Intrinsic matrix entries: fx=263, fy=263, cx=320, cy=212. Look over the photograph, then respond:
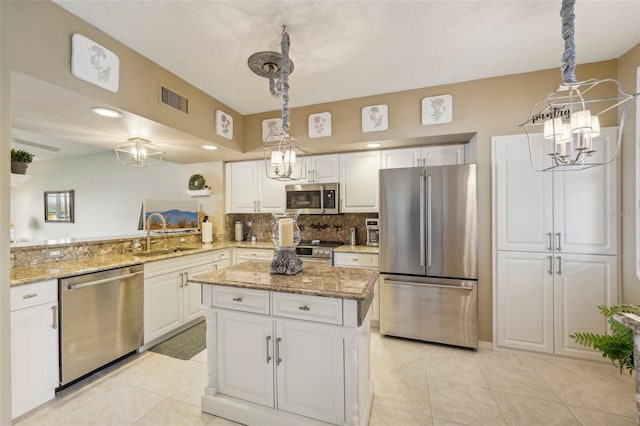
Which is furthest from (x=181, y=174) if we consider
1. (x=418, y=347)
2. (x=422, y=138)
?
(x=418, y=347)

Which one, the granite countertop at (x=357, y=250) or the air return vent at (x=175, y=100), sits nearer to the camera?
the air return vent at (x=175, y=100)

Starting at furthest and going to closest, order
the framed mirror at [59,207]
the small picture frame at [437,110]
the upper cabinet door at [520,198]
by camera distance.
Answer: the framed mirror at [59,207] < the small picture frame at [437,110] < the upper cabinet door at [520,198]

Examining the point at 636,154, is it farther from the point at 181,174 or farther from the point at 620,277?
the point at 181,174

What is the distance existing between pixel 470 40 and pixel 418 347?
2.87 metres

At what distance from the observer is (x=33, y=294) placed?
186 cm

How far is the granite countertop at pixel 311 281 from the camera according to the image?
4.93ft

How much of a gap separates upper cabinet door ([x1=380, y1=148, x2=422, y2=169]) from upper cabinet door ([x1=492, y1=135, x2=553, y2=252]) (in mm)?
850

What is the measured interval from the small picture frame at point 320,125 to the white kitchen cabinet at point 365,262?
152cm

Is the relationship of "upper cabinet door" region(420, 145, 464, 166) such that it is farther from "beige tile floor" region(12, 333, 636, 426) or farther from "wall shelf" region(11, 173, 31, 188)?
"wall shelf" region(11, 173, 31, 188)

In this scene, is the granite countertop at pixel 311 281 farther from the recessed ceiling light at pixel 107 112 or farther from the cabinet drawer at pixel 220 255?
the cabinet drawer at pixel 220 255

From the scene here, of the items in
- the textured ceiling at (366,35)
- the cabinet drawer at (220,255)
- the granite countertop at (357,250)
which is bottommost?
the cabinet drawer at (220,255)

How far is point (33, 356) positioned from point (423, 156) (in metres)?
3.97

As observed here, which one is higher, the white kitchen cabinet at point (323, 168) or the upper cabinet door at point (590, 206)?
the white kitchen cabinet at point (323, 168)

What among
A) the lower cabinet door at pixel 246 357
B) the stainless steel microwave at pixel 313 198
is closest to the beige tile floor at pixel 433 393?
the lower cabinet door at pixel 246 357
